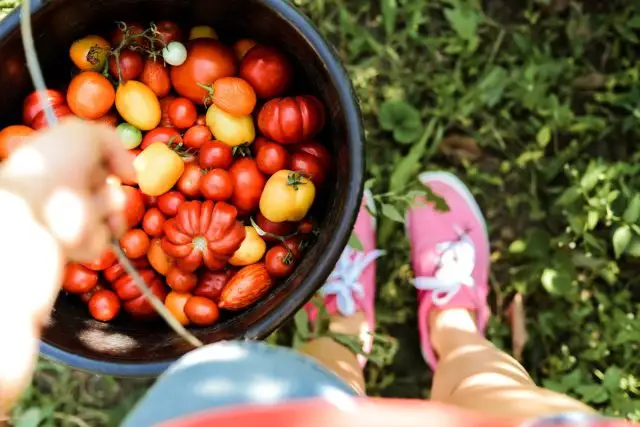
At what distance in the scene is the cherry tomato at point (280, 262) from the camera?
108cm

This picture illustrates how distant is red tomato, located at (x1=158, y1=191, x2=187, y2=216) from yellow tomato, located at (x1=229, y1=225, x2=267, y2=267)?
0.34ft

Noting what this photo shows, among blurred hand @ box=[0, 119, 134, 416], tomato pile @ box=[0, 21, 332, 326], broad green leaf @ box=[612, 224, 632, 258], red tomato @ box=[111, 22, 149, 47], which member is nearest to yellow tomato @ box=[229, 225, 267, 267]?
tomato pile @ box=[0, 21, 332, 326]

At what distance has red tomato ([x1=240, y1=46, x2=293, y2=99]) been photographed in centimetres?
106

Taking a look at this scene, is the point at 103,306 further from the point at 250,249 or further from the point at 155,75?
the point at 155,75

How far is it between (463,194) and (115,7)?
0.73 metres

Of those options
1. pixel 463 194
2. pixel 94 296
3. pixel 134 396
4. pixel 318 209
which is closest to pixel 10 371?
pixel 94 296

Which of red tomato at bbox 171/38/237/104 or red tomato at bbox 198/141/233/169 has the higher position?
red tomato at bbox 171/38/237/104

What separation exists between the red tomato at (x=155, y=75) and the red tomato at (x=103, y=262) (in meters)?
0.25

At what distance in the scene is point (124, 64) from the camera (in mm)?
1091

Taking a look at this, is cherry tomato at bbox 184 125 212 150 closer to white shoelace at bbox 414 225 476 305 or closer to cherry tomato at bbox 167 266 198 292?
cherry tomato at bbox 167 266 198 292

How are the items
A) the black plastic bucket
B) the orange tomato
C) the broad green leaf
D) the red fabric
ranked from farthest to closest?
the broad green leaf → the orange tomato → the black plastic bucket → the red fabric

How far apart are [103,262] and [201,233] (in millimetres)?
149

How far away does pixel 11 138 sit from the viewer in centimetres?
103

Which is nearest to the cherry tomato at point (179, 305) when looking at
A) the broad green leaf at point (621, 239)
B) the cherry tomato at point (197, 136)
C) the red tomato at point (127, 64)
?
the cherry tomato at point (197, 136)
